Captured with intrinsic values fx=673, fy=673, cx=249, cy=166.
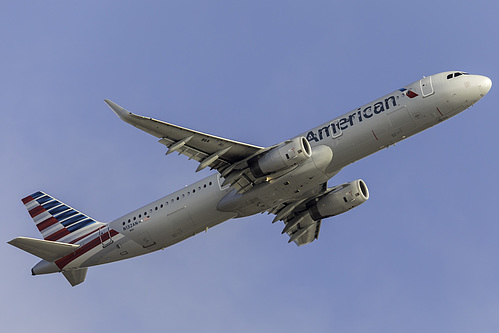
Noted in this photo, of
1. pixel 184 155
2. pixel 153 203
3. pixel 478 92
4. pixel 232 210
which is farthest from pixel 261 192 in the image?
pixel 478 92

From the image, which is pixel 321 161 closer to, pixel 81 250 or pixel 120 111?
pixel 120 111

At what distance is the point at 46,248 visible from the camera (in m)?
48.7

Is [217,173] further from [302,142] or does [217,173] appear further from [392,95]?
[392,95]

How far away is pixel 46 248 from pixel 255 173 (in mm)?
16937

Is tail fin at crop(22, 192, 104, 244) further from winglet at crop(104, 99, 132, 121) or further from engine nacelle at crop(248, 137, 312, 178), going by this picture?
engine nacelle at crop(248, 137, 312, 178)

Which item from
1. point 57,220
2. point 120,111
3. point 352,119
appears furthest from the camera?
point 57,220

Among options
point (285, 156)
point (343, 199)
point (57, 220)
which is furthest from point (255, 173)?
point (57, 220)

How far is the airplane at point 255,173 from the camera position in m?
42.1

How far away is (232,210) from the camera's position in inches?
1806

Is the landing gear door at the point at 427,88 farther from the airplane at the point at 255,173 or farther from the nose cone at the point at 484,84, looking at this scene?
the nose cone at the point at 484,84

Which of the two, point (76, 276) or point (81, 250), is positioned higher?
point (81, 250)

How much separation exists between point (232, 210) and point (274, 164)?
549 centimetres

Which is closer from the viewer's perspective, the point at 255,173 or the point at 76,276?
the point at 255,173

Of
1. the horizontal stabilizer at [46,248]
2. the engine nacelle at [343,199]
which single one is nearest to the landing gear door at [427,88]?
the engine nacelle at [343,199]
